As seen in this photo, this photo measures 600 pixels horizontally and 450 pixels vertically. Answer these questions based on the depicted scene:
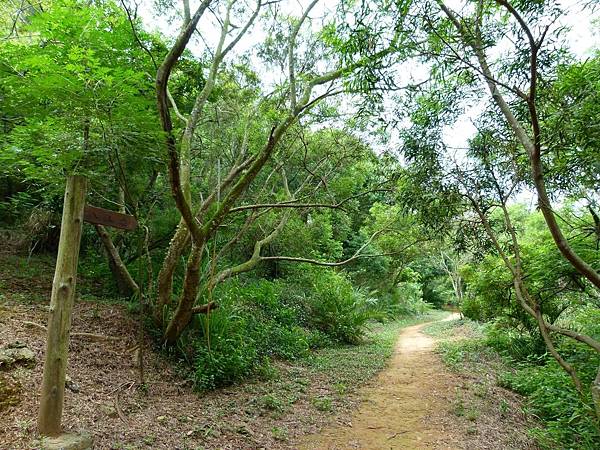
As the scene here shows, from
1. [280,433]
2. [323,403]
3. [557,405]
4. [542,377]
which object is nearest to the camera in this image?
[280,433]

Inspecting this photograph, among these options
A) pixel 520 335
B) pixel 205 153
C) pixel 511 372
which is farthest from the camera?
pixel 520 335

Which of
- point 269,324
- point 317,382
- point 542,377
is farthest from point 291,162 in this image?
point 542,377

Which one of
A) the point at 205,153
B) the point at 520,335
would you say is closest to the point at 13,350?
the point at 205,153

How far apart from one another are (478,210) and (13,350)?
20.6 ft

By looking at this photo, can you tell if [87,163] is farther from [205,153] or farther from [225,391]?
[205,153]

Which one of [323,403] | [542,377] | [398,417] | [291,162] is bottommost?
[398,417]

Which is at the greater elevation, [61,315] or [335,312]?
[61,315]

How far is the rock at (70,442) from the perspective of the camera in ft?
10.3

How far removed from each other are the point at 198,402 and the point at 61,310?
2.38 meters

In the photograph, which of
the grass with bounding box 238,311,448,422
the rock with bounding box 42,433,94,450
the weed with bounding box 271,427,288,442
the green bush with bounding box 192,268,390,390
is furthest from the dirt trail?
the rock with bounding box 42,433,94,450

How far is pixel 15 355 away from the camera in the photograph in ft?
14.0

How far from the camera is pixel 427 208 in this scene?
6.00 metres

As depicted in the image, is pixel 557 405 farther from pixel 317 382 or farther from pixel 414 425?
pixel 317 382

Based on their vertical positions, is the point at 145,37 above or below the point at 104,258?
above
